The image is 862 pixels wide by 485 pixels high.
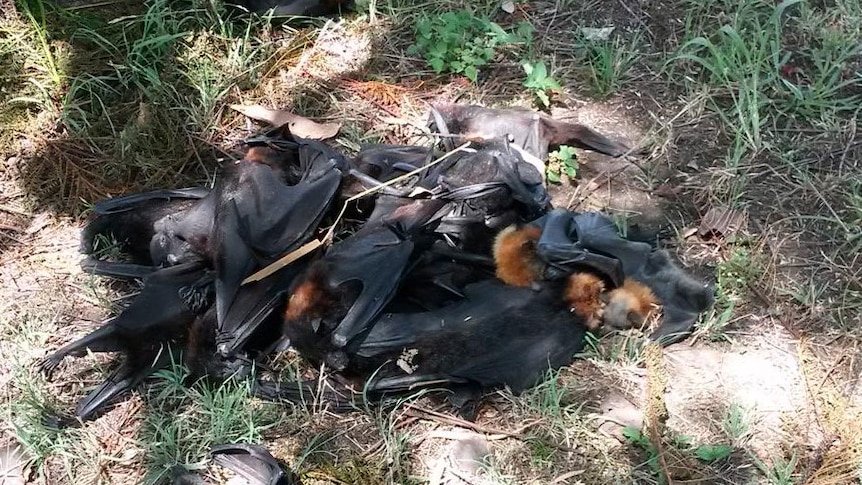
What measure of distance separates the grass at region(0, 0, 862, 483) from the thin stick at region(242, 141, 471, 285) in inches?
16.2

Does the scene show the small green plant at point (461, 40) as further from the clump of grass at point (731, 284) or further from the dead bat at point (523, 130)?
the clump of grass at point (731, 284)

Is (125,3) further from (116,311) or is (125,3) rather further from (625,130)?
(625,130)

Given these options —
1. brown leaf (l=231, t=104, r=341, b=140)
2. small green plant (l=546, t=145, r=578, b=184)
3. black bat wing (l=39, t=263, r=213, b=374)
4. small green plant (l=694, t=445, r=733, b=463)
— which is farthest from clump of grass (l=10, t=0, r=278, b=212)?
small green plant (l=694, t=445, r=733, b=463)

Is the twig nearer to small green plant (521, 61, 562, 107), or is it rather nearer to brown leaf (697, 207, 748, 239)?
brown leaf (697, 207, 748, 239)

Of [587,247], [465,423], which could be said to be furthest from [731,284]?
[465,423]

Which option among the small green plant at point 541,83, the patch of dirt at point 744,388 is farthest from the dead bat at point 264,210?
the patch of dirt at point 744,388

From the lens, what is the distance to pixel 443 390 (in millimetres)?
2893

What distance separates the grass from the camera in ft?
9.23

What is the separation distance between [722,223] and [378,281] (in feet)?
4.37

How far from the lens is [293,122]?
3.81m

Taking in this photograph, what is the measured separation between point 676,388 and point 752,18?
189 cm

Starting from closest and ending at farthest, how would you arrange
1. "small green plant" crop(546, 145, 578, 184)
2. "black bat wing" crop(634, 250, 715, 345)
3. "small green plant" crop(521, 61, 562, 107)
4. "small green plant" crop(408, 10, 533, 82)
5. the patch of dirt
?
the patch of dirt
"black bat wing" crop(634, 250, 715, 345)
"small green plant" crop(546, 145, 578, 184)
"small green plant" crop(521, 61, 562, 107)
"small green plant" crop(408, 10, 533, 82)

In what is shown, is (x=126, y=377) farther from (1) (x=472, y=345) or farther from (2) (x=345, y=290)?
(1) (x=472, y=345)

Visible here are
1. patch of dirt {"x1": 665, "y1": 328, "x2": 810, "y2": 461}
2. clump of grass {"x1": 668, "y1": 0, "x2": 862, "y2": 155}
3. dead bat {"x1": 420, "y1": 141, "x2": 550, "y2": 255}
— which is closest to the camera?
patch of dirt {"x1": 665, "y1": 328, "x2": 810, "y2": 461}
